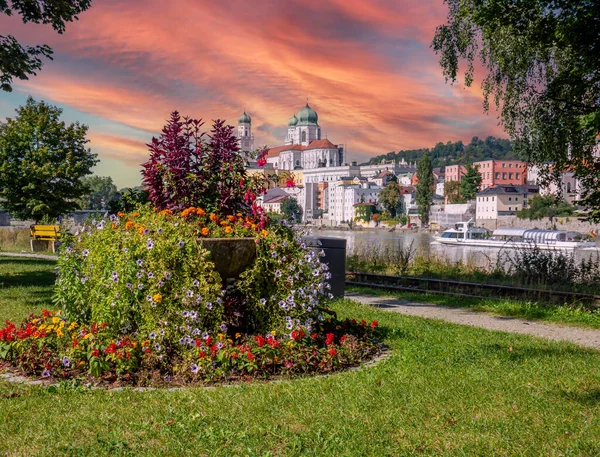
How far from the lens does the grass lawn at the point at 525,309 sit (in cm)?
1068

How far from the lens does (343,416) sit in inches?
186

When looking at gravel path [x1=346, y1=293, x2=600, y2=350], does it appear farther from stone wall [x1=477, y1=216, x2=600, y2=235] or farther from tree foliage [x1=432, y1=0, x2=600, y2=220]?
stone wall [x1=477, y1=216, x2=600, y2=235]

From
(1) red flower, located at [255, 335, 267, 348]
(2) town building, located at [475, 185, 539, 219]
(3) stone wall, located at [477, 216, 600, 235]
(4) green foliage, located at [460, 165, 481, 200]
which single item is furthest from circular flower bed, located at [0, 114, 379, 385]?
(4) green foliage, located at [460, 165, 481, 200]

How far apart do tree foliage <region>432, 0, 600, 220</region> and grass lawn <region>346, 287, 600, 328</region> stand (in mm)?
2678

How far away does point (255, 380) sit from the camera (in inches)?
231

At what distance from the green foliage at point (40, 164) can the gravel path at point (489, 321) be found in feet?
72.9

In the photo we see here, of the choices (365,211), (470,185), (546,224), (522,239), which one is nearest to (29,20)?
(522,239)

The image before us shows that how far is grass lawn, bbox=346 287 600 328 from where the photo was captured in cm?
1068

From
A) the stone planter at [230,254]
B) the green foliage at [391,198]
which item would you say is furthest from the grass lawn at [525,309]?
the green foliage at [391,198]

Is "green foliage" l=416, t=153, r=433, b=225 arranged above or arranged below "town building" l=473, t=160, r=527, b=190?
below

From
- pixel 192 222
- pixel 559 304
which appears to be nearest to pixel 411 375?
pixel 192 222

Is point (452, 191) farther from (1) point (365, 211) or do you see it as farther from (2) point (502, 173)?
(2) point (502, 173)

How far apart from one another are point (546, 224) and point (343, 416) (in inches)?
4007

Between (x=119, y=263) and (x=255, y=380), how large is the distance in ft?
5.88
